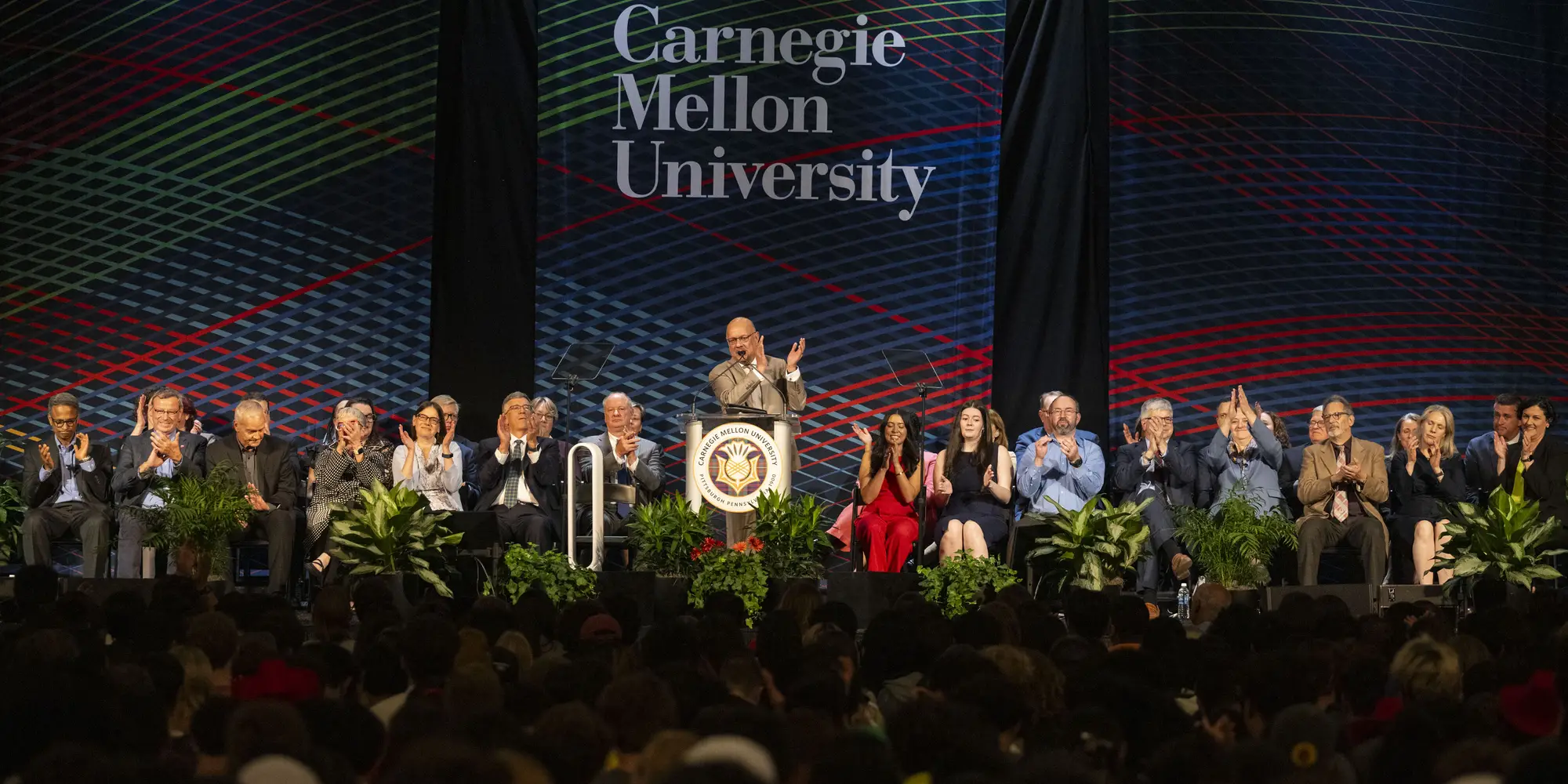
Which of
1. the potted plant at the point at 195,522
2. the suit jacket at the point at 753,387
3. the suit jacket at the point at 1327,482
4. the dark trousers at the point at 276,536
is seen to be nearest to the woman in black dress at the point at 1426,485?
the suit jacket at the point at 1327,482

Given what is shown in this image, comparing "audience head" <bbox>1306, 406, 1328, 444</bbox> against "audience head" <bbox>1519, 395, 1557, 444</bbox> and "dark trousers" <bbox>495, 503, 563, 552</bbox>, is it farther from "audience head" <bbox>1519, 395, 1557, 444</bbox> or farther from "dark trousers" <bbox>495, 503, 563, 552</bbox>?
"dark trousers" <bbox>495, 503, 563, 552</bbox>

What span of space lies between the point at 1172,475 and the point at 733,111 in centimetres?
350

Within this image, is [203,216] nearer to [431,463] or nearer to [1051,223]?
[431,463]

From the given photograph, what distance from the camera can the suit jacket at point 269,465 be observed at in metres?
9.69

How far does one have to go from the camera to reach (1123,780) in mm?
3312

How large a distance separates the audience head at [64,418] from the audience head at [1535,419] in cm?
818

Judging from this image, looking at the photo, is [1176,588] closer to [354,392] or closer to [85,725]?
[354,392]

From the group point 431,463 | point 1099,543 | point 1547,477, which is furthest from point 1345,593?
point 431,463

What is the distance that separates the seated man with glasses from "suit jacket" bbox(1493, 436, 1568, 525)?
5.82ft

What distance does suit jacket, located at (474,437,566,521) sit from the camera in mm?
9906

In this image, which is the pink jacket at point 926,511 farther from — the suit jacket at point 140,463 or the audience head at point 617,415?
the suit jacket at point 140,463

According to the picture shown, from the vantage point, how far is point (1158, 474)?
10.2 m

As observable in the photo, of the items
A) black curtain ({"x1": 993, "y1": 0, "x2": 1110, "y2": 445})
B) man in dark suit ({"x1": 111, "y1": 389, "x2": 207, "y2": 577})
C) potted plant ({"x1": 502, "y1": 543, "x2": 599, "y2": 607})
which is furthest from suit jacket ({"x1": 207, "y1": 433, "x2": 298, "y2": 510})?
black curtain ({"x1": 993, "y1": 0, "x2": 1110, "y2": 445})

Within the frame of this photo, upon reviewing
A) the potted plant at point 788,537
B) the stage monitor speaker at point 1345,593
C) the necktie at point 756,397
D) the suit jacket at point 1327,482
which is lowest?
the stage monitor speaker at point 1345,593
